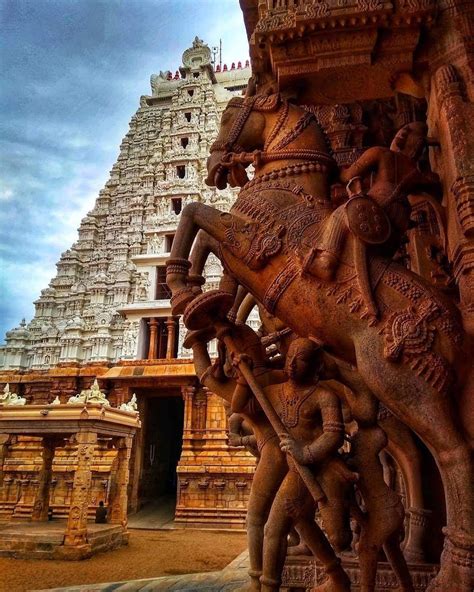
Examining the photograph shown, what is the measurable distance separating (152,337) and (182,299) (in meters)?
18.0

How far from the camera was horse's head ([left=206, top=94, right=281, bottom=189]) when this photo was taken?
374 cm

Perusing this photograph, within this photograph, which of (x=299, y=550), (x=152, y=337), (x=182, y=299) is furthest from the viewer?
(x=152, y=337)

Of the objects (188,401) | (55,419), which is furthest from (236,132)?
(188,401)

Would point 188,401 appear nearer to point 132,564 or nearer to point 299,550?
point 132,564

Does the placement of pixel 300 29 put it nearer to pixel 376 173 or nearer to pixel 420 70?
pixel 420 70

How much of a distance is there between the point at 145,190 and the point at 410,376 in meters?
24.9

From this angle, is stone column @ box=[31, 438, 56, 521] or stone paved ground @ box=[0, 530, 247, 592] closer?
stone paved ground @ box=[0, 530, 247, 592]

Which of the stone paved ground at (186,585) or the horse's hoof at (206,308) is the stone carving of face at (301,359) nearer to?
the horse's hoof at (206,308)

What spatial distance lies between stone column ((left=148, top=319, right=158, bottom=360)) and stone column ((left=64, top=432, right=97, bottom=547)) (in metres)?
8.22

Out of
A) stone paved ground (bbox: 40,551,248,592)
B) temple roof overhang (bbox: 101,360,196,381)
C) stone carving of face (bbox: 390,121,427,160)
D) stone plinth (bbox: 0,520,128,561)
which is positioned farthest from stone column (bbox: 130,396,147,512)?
stone carving of face (bbox: 390,121,427,160)

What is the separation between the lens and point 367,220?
2906 mm

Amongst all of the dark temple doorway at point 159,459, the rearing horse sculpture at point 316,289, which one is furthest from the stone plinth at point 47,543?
the rearing horse sculpture at point 316,289

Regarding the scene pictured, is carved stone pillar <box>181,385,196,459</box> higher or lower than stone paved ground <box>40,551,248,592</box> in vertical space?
higher

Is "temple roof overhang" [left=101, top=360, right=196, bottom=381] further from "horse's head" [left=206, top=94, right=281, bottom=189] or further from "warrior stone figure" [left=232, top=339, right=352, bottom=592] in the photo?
"warrior stone figure" [left=232, top=339, right=352, bottom=592]
